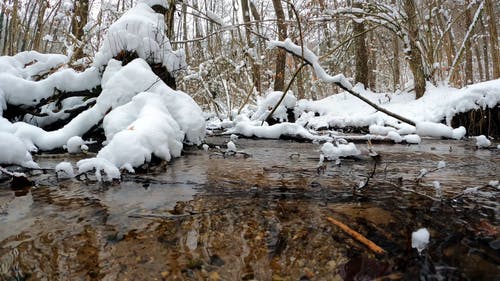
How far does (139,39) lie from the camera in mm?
3988

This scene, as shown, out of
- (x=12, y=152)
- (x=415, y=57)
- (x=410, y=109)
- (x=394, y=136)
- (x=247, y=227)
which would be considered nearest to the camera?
(x=247, y=227)

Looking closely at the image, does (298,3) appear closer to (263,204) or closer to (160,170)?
(160,170)

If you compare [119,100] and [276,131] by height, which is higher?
[119,100]

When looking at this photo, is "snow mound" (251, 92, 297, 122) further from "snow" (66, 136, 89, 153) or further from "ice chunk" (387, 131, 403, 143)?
"snow" (66, 136, 89, 153)

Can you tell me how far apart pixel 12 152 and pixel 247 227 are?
181 centimetres

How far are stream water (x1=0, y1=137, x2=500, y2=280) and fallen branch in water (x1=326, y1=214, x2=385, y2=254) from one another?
18mm

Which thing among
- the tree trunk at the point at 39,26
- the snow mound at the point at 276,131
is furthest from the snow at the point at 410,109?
the tree trunk at the point at 39,26

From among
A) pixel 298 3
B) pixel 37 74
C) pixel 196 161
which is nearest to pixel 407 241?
pixel 196 161

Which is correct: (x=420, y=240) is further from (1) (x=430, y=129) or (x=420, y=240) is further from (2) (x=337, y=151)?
(1) (x=430, y=129)

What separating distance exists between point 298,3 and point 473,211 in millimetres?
8276

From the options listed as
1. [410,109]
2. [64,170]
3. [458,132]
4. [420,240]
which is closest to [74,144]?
[64,170]

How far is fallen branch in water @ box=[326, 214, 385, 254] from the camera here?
96cm

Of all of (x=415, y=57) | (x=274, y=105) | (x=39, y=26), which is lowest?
(x=274, y=105)

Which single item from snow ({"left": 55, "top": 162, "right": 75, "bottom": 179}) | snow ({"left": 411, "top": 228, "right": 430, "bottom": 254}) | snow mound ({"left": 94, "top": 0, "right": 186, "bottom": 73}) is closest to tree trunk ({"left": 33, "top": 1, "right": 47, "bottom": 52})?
snow mound ({"left": 94, "top": 0, "right": 186, "bottom": 73})
